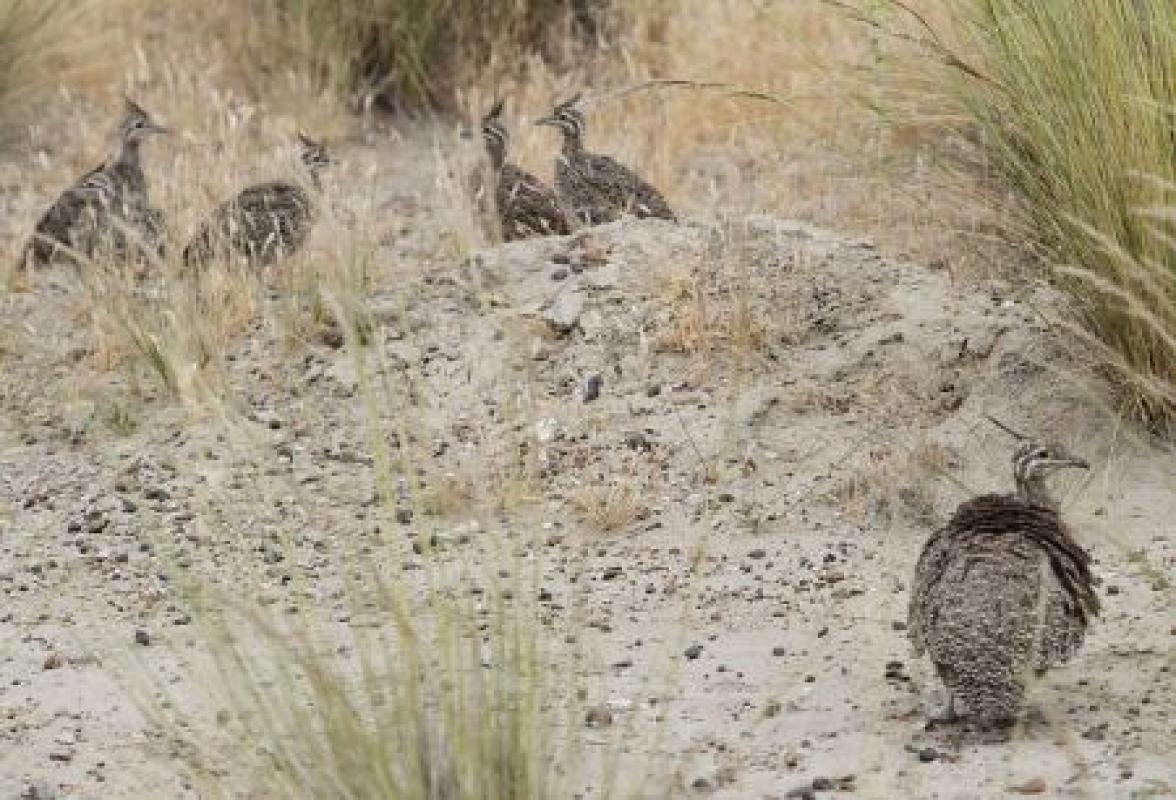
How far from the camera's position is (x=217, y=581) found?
7.95 meters

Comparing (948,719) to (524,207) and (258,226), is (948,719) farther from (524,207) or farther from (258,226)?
(258,226)

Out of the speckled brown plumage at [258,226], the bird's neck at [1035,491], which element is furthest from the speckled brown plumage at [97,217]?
the bird's neck at [1035,491]

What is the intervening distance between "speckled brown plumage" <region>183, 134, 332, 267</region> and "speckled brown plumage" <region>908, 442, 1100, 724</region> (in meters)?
4.09

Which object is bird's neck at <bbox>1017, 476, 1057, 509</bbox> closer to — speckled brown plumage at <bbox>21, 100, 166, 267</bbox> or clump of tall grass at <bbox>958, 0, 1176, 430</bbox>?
clump of tall grass at <bbox>958, 0, 1176, 430</bbox>

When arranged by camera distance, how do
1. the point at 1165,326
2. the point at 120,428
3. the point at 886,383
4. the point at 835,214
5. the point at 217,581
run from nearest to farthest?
1. the point at 1165,326
2. the point at 217,581
3. the point at 886,383
4. the point at 120,428
5. the point at 835,214

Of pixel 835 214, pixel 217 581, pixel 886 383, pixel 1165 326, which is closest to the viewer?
pixel 1165 326

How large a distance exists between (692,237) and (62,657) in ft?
9.83

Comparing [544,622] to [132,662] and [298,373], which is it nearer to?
[132,662]

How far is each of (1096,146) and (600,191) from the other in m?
2.87

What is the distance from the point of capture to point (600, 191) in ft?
33.3

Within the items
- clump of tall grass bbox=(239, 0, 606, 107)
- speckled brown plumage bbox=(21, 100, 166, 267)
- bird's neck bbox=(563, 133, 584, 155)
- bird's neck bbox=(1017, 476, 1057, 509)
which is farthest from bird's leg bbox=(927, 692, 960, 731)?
clump of tall grass bbox=(239, 0, 606, 107)

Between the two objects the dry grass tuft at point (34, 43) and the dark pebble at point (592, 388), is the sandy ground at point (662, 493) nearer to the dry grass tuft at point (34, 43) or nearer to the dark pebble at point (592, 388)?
the dark pebble at point (592, 388)

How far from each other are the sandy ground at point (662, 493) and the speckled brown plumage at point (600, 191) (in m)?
0.51

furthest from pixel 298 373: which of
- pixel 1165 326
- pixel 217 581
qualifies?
pixel 1165 326
